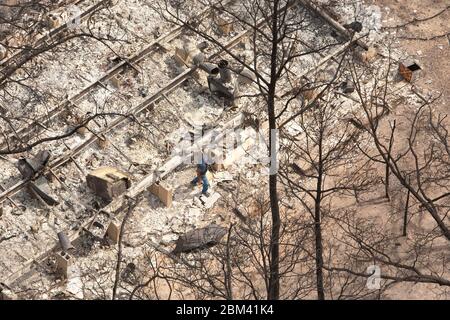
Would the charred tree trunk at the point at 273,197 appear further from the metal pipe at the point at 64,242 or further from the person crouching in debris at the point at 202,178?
the metal pipe at the point at 64,242

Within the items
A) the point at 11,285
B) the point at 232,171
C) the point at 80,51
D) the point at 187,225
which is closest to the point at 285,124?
the point at 232,171

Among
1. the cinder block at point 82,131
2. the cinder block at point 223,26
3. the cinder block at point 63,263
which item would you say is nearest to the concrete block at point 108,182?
the cinder block at point 82,131

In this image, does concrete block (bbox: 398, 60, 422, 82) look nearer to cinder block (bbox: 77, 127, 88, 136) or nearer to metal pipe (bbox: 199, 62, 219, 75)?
metal pipe (bbox: 199, 62, 219, 75)

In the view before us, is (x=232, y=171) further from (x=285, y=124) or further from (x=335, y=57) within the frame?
(x=335, y=57)

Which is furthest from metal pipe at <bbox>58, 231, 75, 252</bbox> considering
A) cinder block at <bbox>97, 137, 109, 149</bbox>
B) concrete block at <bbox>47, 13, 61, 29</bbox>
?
concrete block at <bbox>47, 13, 61, 29</bbox>

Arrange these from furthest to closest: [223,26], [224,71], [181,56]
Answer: [223,26]
[181,56]
[224,71]

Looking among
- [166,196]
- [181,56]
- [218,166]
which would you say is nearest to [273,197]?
[166,196]

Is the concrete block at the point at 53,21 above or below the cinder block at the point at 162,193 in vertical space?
above

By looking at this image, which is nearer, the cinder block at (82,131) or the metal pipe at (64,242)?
the metal pipe at (64,242)

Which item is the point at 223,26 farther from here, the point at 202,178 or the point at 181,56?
the point at 202,178
